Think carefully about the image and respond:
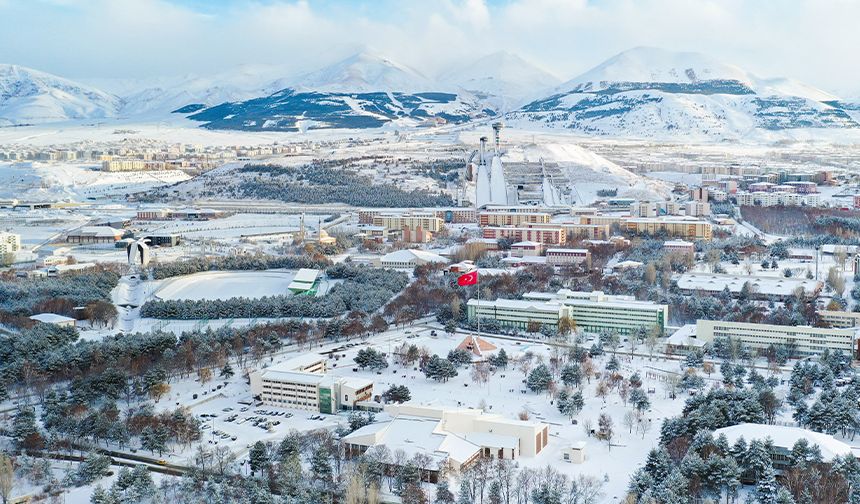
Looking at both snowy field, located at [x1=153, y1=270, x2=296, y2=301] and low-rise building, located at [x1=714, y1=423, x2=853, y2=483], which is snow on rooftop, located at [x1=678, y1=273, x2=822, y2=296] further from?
snowy field, located at [x1=153, y1=270, x2=296, y2=301]

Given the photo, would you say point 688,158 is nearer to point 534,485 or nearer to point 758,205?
point 758,205

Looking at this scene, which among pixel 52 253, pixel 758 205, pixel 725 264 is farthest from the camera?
→ pixel 758 205

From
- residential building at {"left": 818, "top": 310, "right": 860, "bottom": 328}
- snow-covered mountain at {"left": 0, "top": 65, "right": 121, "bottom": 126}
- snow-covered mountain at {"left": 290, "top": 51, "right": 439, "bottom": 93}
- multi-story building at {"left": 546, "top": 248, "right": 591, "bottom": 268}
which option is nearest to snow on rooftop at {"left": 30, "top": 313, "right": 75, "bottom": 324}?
multi-story building at {"left": 546, "top": 248, "right": 591, "bottom": 268}

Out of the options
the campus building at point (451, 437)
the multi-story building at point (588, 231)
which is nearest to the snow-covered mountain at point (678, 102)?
the multi-story building at point (588, 231)

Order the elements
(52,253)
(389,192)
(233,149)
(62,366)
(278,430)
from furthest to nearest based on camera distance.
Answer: (233,149) < (389,192) < (52,253) < (62,366) < (278,430)

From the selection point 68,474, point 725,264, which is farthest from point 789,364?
point 68,474

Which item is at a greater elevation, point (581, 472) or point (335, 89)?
point (335, 89)
